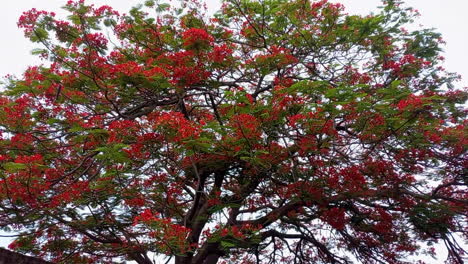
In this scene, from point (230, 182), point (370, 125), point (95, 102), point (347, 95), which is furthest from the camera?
point (230, 182)

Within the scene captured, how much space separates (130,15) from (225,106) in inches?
124

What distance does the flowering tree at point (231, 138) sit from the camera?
232 inches

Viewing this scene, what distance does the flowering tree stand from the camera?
588 cm

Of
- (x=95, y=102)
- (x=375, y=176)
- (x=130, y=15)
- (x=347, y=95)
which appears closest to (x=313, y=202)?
(x=375, y=176)

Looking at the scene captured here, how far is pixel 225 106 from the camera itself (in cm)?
629

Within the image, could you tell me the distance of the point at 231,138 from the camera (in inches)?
225

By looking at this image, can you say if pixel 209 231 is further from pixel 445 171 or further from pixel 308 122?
pixel 445 171

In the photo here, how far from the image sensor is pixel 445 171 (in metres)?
7.25

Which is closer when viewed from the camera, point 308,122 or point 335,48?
point 308,122

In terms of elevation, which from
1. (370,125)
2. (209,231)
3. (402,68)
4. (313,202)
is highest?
(402,68)

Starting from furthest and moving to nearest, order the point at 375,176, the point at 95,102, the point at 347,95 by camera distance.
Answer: the point at 95,102 → the point at 375,176 → the point at 347,95

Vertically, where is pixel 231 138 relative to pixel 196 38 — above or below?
below

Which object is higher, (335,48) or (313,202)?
(335,48)

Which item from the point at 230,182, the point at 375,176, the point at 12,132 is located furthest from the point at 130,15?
the point at 375,176
